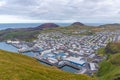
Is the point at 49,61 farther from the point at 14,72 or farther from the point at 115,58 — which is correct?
the point at 14,72

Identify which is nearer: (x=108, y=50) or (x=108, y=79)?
(x=108, y=79)

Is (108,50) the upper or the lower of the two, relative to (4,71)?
lower

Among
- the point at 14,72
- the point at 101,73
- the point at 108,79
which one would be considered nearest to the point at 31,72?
the point at 14,72

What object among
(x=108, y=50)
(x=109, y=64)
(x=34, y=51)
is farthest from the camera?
(x=34, y=51)

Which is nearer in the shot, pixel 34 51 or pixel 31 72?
pixel 31 72

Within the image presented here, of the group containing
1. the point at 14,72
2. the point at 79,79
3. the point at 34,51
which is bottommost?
the point at 34,51

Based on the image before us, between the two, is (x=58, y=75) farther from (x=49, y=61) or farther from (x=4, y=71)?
(x=49, y=61)

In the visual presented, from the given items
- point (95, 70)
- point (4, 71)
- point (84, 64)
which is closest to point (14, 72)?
point (4, 71)

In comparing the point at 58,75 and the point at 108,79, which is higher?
the point at 58,75

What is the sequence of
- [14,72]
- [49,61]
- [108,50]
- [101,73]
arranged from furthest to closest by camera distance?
[108,50] → [49,61] → [101,73] → [14,72]
